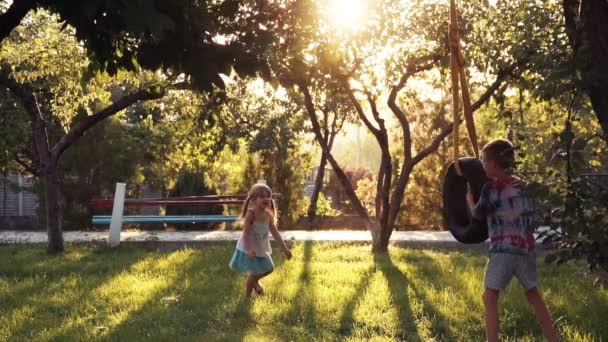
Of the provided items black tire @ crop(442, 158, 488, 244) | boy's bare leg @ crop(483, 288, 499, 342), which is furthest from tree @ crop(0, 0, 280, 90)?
boy's bare leg @ crop(483, 288, 499, 342)

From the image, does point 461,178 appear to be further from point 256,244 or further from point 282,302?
point 256,244

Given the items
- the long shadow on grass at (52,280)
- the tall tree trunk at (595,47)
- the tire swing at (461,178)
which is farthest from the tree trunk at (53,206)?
the tall tree trunk at (595,47)

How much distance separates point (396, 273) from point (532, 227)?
488 centimetres

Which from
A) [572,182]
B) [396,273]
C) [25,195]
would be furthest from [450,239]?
[25,195]

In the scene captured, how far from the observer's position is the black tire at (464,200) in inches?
191

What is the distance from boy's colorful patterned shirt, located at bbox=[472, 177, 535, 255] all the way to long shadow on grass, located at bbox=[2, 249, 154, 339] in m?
3.95

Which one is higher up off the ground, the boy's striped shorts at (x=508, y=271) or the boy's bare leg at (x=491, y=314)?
the boy's striped shorts at (x=508, y=271)

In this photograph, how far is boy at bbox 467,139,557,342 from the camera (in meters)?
4.64

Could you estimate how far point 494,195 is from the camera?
473cm

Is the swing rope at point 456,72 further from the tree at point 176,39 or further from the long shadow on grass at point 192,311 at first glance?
the long shadow on grass at point 192,311

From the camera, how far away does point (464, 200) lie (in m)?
5.06

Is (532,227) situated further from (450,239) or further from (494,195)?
(450,239)

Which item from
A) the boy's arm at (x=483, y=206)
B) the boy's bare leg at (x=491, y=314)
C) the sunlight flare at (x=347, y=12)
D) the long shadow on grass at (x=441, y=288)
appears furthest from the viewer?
the sunlight flare at (x=347, y=12)

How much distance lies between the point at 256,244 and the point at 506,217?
327 cm
